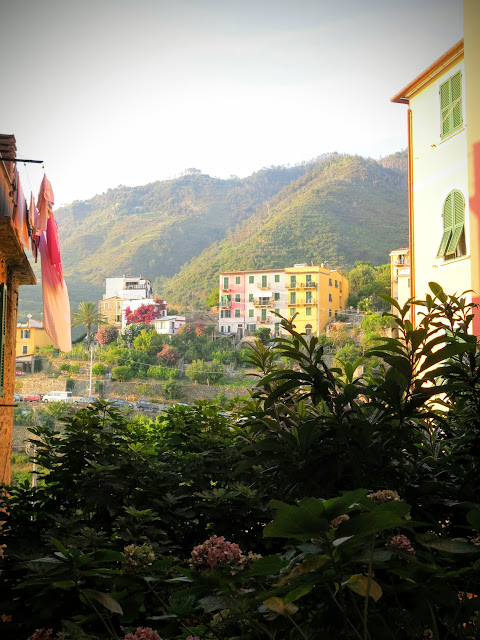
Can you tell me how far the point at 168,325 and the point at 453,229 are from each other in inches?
1088

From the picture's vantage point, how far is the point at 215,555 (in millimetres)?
604

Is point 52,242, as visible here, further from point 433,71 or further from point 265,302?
point 265,302

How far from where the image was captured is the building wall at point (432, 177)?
18.5ft

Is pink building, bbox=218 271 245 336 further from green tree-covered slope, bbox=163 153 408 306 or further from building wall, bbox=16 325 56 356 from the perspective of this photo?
building wall, bbox=16 325 56 356

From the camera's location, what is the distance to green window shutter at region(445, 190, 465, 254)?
542cm

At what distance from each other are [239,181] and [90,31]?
1904 centimetres

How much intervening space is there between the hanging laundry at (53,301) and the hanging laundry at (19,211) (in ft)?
1.78

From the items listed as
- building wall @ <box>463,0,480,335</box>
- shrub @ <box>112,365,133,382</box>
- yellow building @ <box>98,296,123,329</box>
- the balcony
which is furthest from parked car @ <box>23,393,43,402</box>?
building wall @ <box>463,0,480,335</box>

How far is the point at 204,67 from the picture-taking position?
52156 mm

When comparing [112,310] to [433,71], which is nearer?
[433,71]

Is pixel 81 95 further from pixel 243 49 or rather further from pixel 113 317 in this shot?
pixel 113 317

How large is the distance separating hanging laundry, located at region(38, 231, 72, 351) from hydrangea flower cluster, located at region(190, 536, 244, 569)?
387 centimetres

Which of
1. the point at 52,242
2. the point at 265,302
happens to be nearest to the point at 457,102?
the point at 52,242

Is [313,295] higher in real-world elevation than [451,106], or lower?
higher
